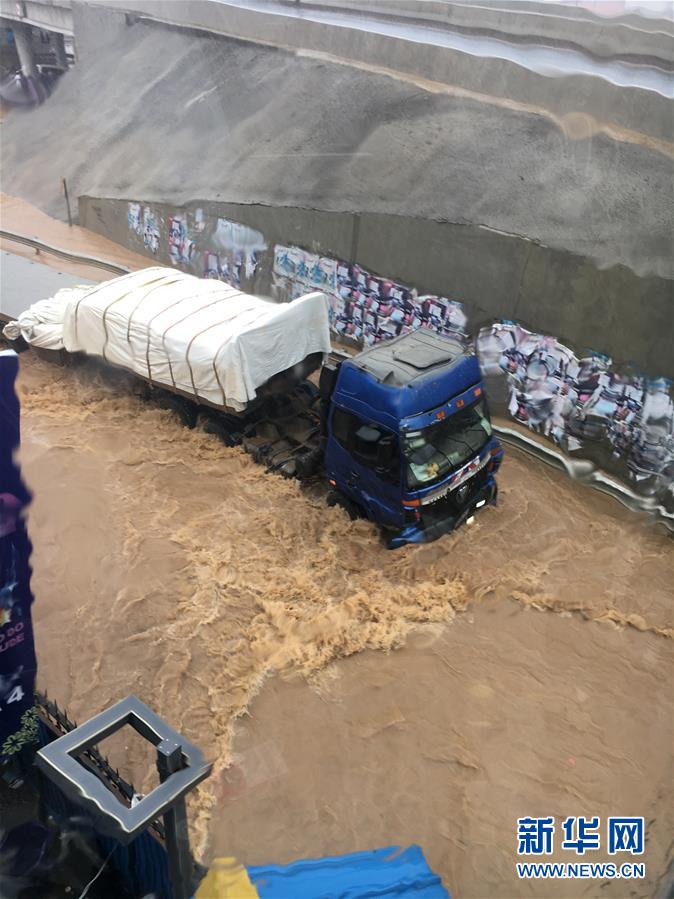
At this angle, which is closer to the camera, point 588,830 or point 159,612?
point 588,830

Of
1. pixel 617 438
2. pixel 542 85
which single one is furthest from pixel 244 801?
pixel 542 85

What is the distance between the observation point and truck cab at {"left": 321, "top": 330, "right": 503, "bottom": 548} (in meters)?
9.13

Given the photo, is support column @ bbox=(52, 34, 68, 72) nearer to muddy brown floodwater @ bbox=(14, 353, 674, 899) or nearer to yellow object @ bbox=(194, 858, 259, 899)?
muddy brown floodwater @ bbox=(14, 353, 674, 899)

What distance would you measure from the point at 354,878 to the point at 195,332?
8.37 metres

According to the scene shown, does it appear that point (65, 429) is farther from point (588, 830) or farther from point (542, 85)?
point (542, 85)

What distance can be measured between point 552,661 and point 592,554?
254cm

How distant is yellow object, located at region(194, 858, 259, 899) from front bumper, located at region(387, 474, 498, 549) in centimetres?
452

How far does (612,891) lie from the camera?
642cm

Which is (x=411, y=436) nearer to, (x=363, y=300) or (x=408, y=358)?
(x=408, y=358)

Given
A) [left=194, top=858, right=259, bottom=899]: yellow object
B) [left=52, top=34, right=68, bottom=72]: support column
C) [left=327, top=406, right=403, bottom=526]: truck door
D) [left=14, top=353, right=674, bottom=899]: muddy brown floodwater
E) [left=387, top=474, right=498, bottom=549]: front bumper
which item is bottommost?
[left=14, top=353, right=674, bottom=899]: muddy brown floodwater

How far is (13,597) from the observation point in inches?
233

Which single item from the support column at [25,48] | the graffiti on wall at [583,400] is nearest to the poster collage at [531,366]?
the graffiti on wall at [583,400]

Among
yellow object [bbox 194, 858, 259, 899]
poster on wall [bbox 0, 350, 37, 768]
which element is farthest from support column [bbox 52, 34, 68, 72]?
yellow object [bbox 194, 858, 259, 899]

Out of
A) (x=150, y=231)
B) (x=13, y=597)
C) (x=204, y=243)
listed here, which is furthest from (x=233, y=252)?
(x=13, y=597)
